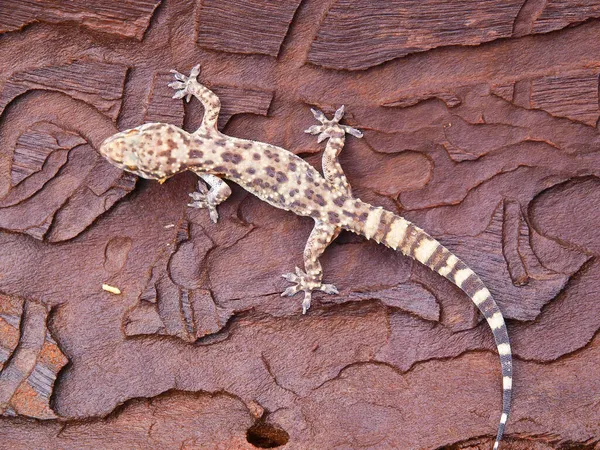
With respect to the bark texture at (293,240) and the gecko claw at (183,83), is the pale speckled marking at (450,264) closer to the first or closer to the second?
the bark texture at (293,240)

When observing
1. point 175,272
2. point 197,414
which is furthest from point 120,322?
point 197,414

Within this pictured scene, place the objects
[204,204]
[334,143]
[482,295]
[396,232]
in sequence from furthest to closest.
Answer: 1. [204,204]
2. [334,143]
3. [396,232]
4. [482,295]

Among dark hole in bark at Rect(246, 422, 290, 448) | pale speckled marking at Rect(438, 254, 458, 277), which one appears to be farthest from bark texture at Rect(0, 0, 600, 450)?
pale speckled marking at Rect(438, 254, 458, 277)

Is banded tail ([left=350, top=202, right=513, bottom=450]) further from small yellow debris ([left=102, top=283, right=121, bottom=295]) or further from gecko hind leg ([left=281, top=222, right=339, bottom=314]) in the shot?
small yellow debris ([left=102, top=283, right=121, bottom=295])

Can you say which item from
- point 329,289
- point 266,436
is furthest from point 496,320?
point 266,436

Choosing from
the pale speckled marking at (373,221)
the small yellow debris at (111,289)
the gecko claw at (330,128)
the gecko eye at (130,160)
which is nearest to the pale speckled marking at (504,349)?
the pale speckled marking at (373,221)

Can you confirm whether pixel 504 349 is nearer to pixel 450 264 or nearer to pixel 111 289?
pixel 450 264

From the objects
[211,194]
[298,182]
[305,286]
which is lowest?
[305,286]
